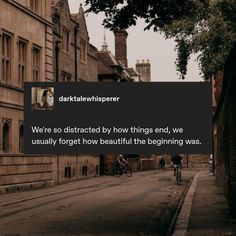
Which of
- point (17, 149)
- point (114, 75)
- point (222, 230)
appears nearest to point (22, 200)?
point (17, 149)

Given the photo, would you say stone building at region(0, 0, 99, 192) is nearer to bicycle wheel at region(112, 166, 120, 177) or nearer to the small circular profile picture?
bicycle wheel at region(112, 166, 120, 177)

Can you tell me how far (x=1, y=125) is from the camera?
29016 mm

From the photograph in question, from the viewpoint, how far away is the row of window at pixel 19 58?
30.0 metres

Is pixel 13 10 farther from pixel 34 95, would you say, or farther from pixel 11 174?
pixel 34 95

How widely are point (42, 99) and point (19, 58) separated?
15.2 m

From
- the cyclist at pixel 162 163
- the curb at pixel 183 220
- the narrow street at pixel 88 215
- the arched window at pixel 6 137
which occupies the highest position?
the arched window at pixel 6 137

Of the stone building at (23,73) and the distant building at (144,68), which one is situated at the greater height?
the distant building at (144,68)

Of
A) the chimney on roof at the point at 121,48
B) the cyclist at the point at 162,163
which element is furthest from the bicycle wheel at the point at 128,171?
the chimney on roof at the point at 121,48

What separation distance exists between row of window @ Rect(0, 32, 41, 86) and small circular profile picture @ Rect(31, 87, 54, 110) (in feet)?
41.1

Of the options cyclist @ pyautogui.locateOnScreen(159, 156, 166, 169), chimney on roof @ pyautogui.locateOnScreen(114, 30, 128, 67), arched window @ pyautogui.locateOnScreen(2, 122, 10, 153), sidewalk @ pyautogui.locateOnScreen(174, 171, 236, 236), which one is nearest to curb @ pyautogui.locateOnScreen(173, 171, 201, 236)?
sidewalk @ pyautogui.locateOnScreen(174, 171, 236, 236)

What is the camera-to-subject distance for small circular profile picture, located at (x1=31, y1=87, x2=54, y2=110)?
15555 mm

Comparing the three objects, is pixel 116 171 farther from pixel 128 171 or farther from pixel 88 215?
pixel 88 215

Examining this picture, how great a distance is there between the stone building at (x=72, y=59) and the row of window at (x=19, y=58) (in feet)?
13.2

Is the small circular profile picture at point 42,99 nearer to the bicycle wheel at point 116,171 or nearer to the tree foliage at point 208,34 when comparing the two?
the tree foliage at point 208,34
